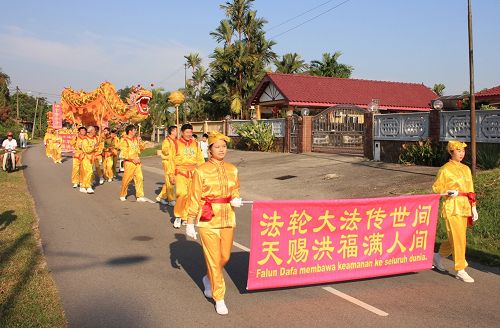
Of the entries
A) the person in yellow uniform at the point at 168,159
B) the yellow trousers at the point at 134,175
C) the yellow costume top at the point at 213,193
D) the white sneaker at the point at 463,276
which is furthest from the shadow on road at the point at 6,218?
the white sneaker at the point at 463,276

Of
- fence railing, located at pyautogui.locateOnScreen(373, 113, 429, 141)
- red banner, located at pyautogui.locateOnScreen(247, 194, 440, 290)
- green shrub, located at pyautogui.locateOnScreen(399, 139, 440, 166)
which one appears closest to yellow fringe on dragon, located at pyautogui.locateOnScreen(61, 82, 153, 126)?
fence railing, located at pyautogui.locateOnScreen(373, 113, 429, 141)

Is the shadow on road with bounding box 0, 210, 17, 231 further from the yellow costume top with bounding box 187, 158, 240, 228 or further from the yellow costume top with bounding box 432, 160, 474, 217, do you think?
the yellow costume top with bounding box 432, 160, 474, 217

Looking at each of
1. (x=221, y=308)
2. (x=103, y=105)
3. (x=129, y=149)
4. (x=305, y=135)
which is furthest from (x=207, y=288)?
(x=103, y=105)

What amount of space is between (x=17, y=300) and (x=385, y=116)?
1389cm

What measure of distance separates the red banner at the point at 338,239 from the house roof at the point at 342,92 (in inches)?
883

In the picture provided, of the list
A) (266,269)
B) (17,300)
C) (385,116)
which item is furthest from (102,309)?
(385,116)

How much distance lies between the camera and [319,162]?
18.1 meters

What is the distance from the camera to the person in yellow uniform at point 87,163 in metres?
13.9

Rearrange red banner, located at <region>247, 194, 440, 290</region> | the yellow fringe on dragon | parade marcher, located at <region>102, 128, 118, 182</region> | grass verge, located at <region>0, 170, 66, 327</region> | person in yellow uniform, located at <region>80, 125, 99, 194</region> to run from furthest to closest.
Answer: the yellow fringe on dragon → parade marcher, located at <region>102, 128, 118, 182</region> → person in yellow uniform, located at <region>80, 125, 99, 194</region> → red banner, located at <region>247, 194, 440, 290</region> → grass verge, located at <region>0, 170, 66, 327</region>

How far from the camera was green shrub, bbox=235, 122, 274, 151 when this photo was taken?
24.2m

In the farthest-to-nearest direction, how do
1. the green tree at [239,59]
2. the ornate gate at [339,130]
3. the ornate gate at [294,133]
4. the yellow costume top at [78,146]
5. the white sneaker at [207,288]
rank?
A: the green tree at [239,59] < the ornate gate at [294,133] < the ornate gate at [339,130] < the yellow costume top at [78,146] < the white sneaker at [207,288]

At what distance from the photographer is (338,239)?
5.22 m

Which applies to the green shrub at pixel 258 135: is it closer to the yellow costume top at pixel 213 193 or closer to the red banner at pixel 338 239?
the red banner at pixel 338 239

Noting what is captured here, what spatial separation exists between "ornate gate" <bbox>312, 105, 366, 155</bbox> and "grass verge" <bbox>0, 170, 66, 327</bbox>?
13415 mm
